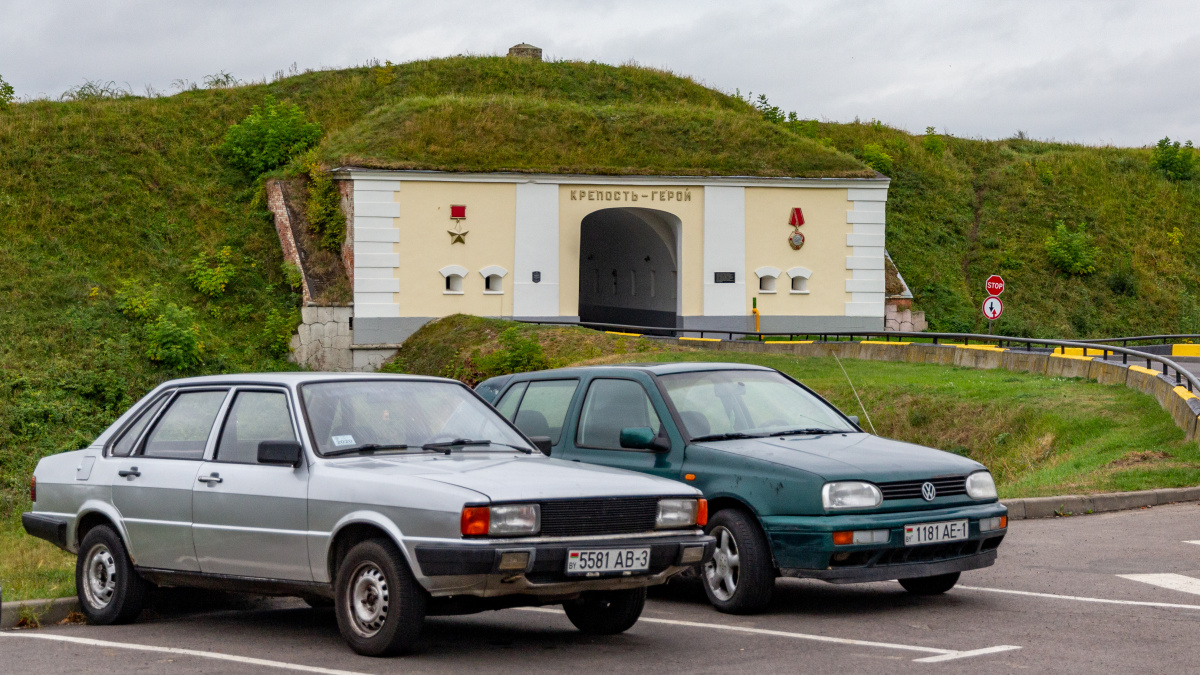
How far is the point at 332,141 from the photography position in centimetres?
3888

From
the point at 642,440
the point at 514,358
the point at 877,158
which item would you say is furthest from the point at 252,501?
the point at 877,158

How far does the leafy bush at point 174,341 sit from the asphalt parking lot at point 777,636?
24593 mm

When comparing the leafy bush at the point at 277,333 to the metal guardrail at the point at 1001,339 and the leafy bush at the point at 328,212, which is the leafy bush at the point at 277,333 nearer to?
the leafy bush at the point at 328,212

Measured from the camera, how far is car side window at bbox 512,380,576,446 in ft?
33.0

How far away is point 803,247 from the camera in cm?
3812

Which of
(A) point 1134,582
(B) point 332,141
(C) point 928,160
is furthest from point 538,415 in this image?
(C) point 928,160

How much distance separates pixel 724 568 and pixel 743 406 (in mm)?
1492

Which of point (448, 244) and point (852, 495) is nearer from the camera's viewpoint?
point (852, 495)

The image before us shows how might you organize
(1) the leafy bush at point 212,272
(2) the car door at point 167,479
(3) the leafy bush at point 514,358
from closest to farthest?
1. (2) the car door at point 167,479
2. (3) the leafy bush at point 514,358
3. (1) the leafy bush at point 212,272

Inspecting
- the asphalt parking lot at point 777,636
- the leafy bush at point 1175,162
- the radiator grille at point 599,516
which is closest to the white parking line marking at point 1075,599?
the asphalt parking lot at point 777,636

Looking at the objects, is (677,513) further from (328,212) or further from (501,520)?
(328,212)

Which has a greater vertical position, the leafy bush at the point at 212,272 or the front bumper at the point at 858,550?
the leafy bush at the point at 212,272

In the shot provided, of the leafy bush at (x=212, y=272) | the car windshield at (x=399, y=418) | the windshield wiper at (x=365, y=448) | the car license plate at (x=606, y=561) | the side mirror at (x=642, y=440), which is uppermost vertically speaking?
the leafy bush at (x=212, y=272)

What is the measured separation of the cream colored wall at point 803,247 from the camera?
37875mm
